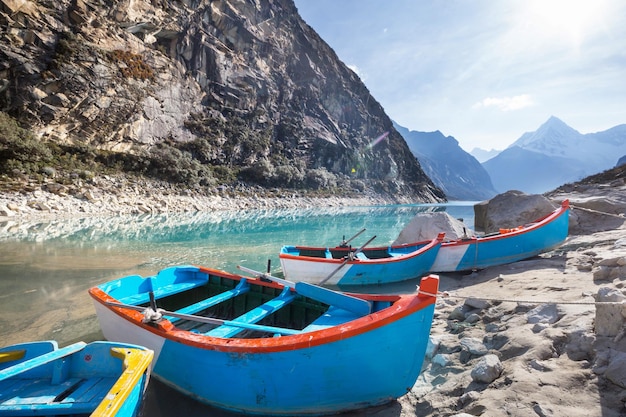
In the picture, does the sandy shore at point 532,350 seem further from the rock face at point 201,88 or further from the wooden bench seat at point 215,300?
the rock face at point 201,88

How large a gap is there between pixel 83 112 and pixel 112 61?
8.90 m

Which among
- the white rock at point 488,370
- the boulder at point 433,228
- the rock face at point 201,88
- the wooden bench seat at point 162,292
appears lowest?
the white rock at point 488,370

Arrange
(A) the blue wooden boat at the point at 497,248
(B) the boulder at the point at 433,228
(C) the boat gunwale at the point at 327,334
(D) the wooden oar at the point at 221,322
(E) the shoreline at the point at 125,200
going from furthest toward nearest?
(E) the shoreline at the point at 125,200 → (B) the boulder at the point at 433,228 → (A) the blue wooden boat at the point at 497,248 → (D) the wooden oar at the point at 221,322 → (C) the boat gunwale at the point at 327,334

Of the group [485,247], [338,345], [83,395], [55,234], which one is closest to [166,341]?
[83,395]

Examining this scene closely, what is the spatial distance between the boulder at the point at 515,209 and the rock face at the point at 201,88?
39.7 meters

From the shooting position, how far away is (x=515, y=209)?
13789 mm

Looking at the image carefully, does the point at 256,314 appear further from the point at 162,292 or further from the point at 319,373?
the point at 162,292

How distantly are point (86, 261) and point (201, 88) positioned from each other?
164 feet

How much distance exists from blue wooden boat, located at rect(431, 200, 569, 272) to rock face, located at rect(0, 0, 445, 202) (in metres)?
38.4

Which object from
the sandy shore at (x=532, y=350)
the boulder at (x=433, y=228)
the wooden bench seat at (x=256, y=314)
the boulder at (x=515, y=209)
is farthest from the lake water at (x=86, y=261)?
the boulder at (x=515, y=209)

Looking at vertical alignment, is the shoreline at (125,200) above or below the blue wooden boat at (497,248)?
above

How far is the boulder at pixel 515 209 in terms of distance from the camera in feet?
42.7

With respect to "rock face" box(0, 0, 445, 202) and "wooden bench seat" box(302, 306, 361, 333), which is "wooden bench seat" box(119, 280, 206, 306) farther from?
"rock face" box(0, 0, 445, 202)

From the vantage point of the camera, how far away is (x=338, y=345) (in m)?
2.93
